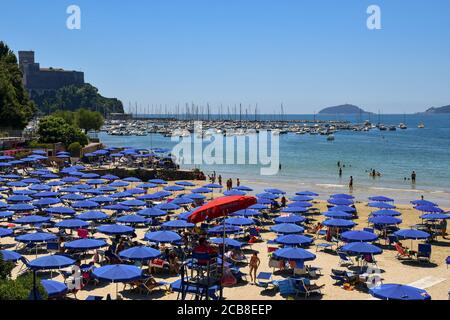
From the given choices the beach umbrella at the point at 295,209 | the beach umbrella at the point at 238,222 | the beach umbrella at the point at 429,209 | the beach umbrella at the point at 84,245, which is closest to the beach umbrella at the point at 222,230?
the beach umbrella at the point at 238,222

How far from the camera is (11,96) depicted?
5134cm

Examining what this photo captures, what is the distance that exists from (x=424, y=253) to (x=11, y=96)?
144ft

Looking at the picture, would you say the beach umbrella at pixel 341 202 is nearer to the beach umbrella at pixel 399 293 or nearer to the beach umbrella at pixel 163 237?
the beach umbrella at pixel 163 237

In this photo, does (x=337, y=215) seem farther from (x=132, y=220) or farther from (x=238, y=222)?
(x=132, y=220)

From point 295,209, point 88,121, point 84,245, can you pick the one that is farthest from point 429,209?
point 88,121

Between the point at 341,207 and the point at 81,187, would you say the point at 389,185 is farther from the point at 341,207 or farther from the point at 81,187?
the point at 81,187

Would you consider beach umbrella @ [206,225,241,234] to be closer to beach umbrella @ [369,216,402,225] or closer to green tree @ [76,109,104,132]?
beach umbrella @ [369,216,402,225]

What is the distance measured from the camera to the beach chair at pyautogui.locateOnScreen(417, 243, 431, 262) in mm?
18578

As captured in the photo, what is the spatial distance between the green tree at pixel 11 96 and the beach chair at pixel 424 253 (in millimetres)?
42718

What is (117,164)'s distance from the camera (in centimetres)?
4878

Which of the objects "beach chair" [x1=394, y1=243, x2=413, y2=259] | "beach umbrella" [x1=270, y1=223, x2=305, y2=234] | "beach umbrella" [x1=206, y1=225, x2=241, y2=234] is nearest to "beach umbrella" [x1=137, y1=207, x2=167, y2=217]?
"beach umbrella" [x1=206, y1=225, x2=241, y2=234]
